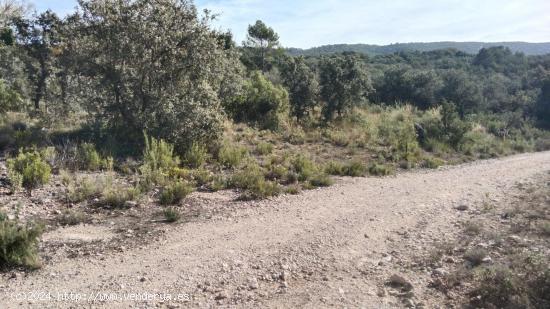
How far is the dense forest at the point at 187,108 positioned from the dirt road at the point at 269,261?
162 cm

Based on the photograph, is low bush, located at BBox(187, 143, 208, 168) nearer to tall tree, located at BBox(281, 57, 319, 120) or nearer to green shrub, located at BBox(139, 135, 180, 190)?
green shrub, located at BBox(139, 135, 180, 190)

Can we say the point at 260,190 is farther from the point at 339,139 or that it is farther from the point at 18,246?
the point at 339,139

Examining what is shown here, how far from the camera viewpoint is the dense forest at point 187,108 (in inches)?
431

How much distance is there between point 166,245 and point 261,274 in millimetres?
1528

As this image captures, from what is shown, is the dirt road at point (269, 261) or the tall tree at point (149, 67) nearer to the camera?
the dirt road at point (269, 261)

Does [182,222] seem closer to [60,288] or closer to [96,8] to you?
[60,288]

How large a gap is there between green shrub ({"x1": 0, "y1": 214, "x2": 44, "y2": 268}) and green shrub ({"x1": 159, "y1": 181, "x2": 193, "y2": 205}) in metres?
2.63

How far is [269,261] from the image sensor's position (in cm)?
578

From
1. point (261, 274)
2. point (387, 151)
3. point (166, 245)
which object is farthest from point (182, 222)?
point (387, 151)

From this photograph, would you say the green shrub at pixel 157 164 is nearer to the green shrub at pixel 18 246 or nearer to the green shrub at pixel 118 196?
the green shrub at pixel 118 196

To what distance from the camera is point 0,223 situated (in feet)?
17.9

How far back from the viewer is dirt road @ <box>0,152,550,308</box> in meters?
4.84

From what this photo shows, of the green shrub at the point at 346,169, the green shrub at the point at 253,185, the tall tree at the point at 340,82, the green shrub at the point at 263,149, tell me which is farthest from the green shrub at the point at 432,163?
the green shrub at the point at 253,185

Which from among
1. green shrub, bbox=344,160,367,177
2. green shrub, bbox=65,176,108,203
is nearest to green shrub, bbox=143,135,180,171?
green shrub, bbox=65,176,108,203
